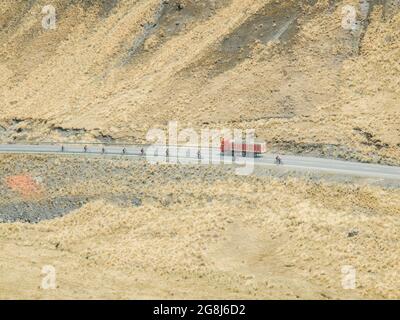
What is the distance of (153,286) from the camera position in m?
36.6

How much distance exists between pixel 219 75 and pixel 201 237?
91.8 ft

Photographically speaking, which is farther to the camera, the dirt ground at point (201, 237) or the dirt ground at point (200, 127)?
the dirt ground at point (200, 127)

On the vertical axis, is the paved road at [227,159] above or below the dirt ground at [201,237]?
above

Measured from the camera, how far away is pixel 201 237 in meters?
43.8

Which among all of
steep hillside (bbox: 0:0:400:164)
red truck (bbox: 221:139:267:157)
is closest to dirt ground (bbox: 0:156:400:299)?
red truck (bbox: 221:139:267:157)

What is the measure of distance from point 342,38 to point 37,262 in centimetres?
4321

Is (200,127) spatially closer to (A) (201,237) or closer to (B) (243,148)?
(B) (243,148)

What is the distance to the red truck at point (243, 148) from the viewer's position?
174ft

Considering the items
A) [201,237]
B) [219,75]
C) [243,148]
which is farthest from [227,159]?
[219,75]

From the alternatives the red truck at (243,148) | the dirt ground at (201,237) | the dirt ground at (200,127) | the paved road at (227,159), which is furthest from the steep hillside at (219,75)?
the dirt ground at (201,237)

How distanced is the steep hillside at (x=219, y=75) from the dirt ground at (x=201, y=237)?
24.9 feet

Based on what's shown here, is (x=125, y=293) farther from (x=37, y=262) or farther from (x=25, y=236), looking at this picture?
(x=25, y=236)

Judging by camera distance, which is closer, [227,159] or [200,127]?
[227,159]

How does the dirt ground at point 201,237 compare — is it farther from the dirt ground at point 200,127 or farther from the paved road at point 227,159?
the paved road at point 227,159
